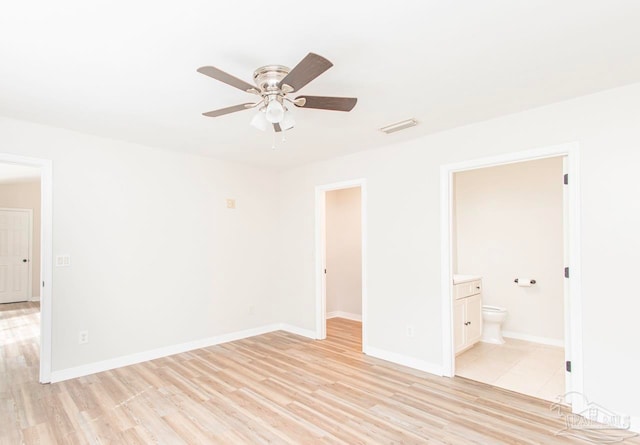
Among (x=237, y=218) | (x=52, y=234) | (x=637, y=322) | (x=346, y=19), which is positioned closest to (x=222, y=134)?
(x=237, y=218)

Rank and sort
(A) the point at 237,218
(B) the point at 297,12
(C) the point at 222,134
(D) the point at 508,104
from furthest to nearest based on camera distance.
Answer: (A) the point at 237,218, (C) the point at 222,134, (D) the point at 508,104, (B) the point at 297,12

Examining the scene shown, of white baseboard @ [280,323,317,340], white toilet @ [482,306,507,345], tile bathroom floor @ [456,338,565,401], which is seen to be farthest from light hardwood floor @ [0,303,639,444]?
white toilet @ [482,306,507,345]

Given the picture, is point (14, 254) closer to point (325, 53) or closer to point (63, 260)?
point (63, 260)

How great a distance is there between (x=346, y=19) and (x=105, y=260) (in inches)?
135

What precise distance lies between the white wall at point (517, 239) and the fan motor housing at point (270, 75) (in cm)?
399

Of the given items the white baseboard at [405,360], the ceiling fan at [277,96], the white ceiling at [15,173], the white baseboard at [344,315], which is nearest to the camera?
the ceiling fan at [277,96]

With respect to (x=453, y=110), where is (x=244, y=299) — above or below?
below

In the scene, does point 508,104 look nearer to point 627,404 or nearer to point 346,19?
point 346,19

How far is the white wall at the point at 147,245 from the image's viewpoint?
3.44m

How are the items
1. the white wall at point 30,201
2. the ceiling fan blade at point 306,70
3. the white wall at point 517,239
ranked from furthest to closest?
the white wall at point 30,201 < the white wall at point 517,239 < the ceiling fan blade at point 306,70

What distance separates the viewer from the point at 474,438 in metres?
2.36

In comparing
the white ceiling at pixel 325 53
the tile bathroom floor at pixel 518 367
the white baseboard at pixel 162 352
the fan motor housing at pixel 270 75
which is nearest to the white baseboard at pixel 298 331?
the white baseboard at pixel 162 352

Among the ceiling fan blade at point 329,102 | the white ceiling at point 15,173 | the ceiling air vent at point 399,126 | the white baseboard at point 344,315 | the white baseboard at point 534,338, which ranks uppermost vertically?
the white ceiling at point 15,173

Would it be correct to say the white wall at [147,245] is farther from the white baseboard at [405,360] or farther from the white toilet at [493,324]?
the white toilet at [493,324]
